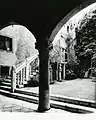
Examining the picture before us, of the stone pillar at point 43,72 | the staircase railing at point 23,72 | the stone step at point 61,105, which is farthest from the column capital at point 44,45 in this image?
the stone step at point 61,105

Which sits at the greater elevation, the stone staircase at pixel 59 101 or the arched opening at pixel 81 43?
the arched opening at pixel 81 43

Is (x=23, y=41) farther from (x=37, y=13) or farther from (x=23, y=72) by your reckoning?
(x=23, y=72)

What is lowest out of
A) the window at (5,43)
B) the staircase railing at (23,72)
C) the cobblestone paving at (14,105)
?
the cobblestone paving at (14,105)

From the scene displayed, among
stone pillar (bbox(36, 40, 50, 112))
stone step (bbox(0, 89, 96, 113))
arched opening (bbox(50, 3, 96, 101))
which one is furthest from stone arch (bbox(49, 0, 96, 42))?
stone step (bbox(0, 89, 96, 113))

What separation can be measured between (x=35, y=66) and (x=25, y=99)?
0.76m

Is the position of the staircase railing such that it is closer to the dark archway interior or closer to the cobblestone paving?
the cobblestone paving

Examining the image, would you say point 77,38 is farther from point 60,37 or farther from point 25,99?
point 25,99

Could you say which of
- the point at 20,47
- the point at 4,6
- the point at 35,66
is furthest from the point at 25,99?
the point at 4,6

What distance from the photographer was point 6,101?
3.88 meters

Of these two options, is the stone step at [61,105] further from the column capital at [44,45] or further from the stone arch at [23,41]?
the column capital at [44,45]

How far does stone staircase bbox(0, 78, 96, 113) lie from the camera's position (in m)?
2.91

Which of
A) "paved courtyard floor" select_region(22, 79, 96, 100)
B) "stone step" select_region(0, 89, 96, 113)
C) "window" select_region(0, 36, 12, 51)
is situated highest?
"window" select_region(0, 36, 12, 51)

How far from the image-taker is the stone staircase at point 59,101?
2912mm

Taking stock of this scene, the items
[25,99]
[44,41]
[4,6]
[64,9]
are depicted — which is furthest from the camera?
[25,99]
